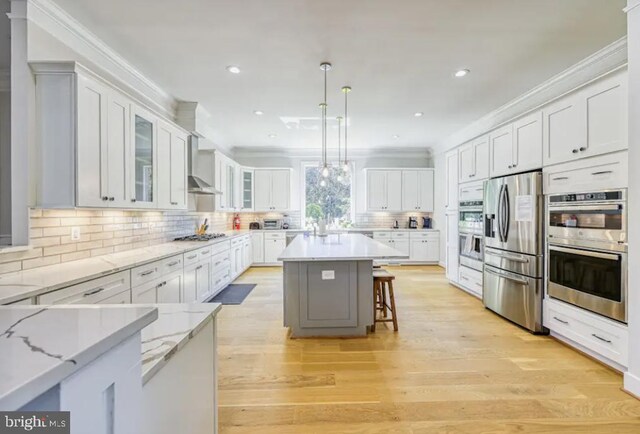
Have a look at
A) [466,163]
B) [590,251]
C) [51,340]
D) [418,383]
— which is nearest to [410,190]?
[466,163]

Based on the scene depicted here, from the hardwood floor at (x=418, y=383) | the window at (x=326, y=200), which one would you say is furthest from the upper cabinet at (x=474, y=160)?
the window at (x=326, y=200)

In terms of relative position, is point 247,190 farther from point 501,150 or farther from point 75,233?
point 501,150

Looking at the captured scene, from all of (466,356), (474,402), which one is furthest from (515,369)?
(474,402)

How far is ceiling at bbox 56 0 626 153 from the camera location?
8.16 ft

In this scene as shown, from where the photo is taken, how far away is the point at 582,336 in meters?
2.80

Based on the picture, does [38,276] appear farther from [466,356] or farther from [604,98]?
[604,98]

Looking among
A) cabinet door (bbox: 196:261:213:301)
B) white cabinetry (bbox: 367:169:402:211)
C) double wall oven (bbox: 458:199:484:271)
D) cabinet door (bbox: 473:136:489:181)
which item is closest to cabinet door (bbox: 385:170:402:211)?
white cabinetry (bbox: 367:169:402:211)

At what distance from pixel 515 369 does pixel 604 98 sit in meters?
2.35

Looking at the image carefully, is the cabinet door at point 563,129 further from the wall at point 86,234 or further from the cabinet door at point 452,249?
the wall at point 86,234

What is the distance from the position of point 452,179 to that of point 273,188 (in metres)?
3.98

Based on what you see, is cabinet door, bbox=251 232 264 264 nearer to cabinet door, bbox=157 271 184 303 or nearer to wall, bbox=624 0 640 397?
cabinet door, bbox=157 271 184 303

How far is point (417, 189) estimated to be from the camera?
7.59m

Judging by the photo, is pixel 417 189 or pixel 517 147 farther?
pixel 417 189

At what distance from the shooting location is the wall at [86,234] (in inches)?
92.0
